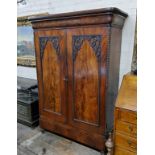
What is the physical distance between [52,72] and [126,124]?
3.64 feet

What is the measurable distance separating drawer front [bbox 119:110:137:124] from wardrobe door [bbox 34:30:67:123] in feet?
Answer: 2.88

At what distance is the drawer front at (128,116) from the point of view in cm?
131

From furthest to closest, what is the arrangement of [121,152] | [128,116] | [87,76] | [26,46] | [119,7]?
[26,46], [119,7], [87,76], [121,152], [128,116]

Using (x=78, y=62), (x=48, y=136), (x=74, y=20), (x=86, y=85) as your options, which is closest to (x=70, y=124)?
(x=48, y=136)

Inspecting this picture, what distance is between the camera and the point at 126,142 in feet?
4.68

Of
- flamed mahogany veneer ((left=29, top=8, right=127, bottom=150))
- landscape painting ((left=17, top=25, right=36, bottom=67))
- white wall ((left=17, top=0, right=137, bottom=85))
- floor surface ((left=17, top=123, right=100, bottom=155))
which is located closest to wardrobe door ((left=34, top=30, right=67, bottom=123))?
flamed mahogany veneer ((left=29, top=8, right=127, bottom=150))

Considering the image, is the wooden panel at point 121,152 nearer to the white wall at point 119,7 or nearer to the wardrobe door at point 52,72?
the wardrobe door at point 52,72

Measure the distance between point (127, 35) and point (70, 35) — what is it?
0.71 metres

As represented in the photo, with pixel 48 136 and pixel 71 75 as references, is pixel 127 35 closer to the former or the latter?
pixel 71 75

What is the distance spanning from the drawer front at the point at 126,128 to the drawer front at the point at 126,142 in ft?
0.15

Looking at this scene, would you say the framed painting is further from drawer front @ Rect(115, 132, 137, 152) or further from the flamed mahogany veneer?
drawer front @ Rect(115, 132, 137, 152)

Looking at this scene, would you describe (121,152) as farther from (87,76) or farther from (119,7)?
(119,7)

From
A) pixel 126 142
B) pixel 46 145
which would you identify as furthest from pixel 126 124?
pixel 46 145
